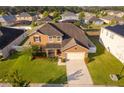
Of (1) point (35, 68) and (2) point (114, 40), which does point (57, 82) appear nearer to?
(1) point (35, 68)

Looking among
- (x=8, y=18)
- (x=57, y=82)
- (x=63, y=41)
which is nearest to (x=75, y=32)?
(x=63, y=41)

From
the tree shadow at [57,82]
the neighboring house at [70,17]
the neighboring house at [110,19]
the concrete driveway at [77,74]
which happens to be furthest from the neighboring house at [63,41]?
the neighboring house at [110,19]

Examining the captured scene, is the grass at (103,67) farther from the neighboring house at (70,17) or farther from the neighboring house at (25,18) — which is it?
the neighboring house at (25,18)

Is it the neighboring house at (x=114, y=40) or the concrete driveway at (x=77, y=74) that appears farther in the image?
the neighboring house at (x=114, y=40)

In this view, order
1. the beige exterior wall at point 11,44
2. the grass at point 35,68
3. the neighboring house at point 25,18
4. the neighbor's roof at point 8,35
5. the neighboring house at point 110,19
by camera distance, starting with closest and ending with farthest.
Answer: the grass at point 35,68 < the beige exterior wall at point 11,44 < the neighbor's roof at point 8,35 < the neighboring house at point 110,19 < the neighboring house at point 25,18

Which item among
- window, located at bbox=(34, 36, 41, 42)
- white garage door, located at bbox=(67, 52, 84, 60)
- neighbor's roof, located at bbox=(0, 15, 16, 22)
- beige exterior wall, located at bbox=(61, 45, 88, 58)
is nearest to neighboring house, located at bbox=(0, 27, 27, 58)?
neighbor's roof, located at bbox=(0, 15, 16, 22)

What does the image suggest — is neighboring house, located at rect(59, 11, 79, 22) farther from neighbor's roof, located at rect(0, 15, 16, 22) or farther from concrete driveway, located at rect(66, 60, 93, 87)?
concrete driveway, located at rect(66, 60, 93, 87)
